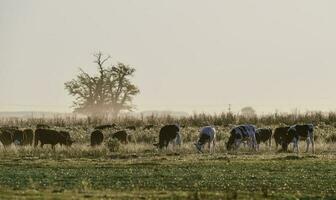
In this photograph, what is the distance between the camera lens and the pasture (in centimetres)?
2533

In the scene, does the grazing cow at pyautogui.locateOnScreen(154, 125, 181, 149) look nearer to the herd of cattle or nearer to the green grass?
the herd of cattle

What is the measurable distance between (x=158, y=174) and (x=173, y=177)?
5.93 feet

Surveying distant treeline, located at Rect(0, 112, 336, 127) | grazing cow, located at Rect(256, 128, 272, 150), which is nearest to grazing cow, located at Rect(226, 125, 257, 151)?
grazing cow, located at Rect(256, 128, 272, 150)

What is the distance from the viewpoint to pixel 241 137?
54812 mm

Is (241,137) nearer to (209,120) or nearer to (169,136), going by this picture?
(169,136)

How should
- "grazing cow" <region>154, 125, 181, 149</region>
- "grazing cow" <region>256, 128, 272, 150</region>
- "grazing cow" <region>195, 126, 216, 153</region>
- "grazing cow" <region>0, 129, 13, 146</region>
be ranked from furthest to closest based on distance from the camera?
1. "grazing cow" <region>0, 129, 13, 146</region>
2. "grazing cow" <region>256, 128, 272, 150</region>
3. "grazing cow" <region>154, 125, 181, 149</region>
4. "grazing cow" <region>195, 126, 216, 153</region>

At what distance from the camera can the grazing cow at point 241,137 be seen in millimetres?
54188

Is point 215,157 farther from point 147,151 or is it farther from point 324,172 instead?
point 324,172

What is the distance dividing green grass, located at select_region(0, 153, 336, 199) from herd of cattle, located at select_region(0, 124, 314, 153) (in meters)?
7.69

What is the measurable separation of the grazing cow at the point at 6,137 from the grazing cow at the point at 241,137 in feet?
57.6

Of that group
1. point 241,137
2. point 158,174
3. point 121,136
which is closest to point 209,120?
point 121,136

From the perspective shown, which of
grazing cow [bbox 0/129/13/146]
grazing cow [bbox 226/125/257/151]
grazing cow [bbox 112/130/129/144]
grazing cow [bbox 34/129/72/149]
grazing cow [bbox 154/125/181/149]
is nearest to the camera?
grazing cow [bbox 154/125/181/149]

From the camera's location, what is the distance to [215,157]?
45406 mm

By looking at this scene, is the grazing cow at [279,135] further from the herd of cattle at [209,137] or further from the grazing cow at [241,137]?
the grazing cow at [241,137]
